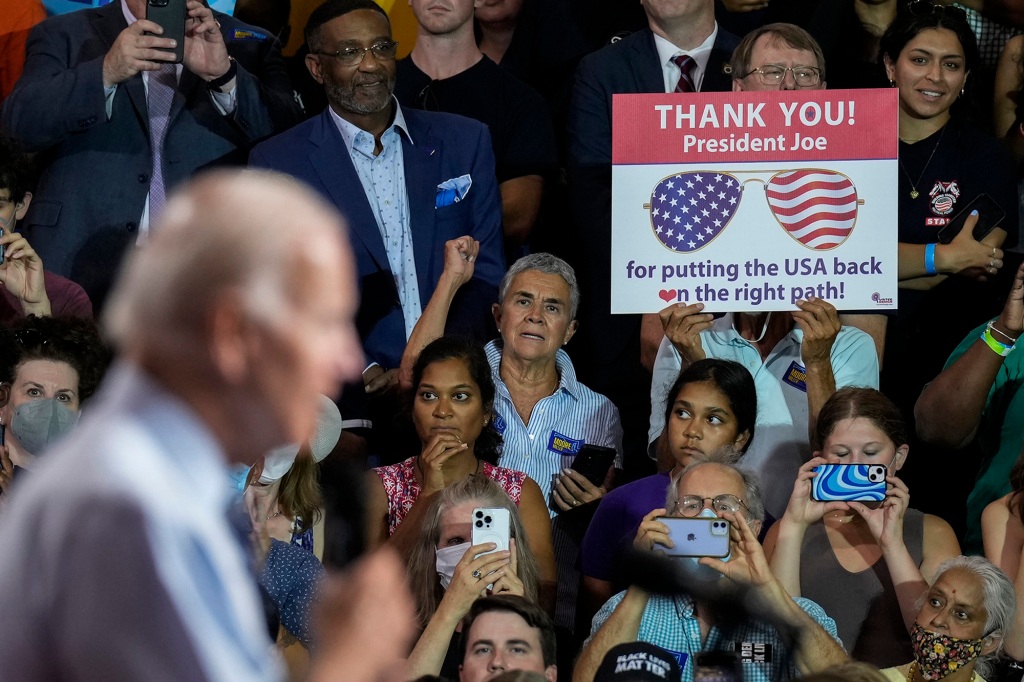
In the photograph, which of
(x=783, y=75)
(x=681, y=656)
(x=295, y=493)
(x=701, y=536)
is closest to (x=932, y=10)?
(x=783, y=75)

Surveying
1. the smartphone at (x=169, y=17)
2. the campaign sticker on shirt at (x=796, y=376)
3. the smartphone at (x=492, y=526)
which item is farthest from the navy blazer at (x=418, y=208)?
the smartphone at (x=492, y=526)

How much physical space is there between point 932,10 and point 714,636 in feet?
10.4

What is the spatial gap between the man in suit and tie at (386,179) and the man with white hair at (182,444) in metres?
4.37

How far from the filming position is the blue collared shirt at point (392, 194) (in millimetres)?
5773

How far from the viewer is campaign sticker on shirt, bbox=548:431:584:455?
5379mm

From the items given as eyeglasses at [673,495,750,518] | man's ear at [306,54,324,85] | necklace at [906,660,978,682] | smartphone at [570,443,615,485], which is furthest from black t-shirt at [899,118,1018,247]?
man's ear at [306,54,324,85]

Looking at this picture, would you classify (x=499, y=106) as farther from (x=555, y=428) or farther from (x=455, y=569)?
(x=455, y=569)

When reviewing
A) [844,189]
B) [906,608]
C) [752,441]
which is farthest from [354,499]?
[844,189]

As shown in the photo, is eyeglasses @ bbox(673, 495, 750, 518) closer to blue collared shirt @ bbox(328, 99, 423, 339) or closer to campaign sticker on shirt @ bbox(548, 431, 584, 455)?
campaign sticker on shirt @ bbox(548, 431, 584, 455)

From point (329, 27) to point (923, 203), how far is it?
8.02 feet

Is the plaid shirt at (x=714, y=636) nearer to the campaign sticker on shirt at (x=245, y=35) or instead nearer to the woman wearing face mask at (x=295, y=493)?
the woman wearing face mask at (x=295, y=493)

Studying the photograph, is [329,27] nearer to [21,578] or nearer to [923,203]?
[923,203]

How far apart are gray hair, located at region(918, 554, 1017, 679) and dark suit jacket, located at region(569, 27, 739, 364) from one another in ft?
6.57

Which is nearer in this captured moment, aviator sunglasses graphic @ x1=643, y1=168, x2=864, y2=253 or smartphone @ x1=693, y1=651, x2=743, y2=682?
smartphone @ x1=693, y1=651, x2=743, y2=682
